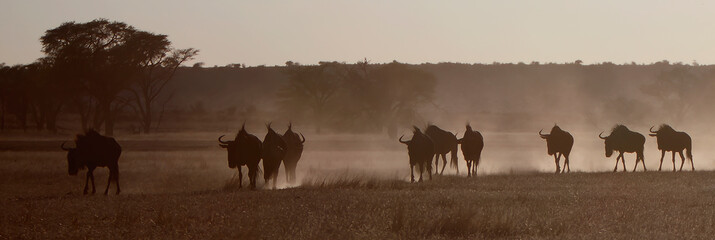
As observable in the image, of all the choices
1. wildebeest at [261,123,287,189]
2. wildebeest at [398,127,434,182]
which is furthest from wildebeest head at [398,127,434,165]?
wildebeest at [261,123,287,189]

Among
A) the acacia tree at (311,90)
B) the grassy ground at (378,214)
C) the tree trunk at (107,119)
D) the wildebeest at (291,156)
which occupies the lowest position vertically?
the grassy ground at (378,214)

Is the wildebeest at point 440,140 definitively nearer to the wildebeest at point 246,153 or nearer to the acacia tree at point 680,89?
the wildebeest at point 246,153

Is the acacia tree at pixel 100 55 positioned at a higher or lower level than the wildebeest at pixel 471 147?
higher

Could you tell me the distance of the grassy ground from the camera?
53.4 feet

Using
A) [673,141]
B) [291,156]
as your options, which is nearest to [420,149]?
[291,156]

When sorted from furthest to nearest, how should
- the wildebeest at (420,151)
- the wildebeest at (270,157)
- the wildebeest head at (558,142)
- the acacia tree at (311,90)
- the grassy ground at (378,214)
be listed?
the acacia tree at (311,90), the wildebeest head at (558,142), the wildebeest at (420,151), the wildebeest at (270,157), the grassy ground at (378,214)

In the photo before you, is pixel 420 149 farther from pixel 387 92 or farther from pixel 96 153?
pixel 387 92

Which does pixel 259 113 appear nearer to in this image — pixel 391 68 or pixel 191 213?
pixel 391 68

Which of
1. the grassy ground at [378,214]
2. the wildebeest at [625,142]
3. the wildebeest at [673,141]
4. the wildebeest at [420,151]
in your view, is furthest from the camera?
the wildebeest at [673,141]

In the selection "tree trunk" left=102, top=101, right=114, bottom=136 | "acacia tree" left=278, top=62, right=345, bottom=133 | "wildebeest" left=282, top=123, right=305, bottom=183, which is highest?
"acacia tree" left=278, top=62, right=345, bottom=133

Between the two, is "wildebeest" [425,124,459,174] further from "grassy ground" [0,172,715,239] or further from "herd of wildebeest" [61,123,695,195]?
"grassy ground" [0,172,715,239]

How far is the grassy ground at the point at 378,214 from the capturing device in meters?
16.3

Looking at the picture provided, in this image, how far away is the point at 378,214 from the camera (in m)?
18.5

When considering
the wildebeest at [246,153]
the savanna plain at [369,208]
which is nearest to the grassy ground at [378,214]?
the savanna plain at [369,208]
